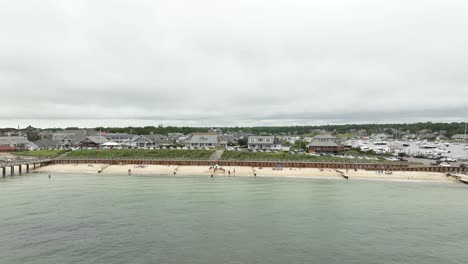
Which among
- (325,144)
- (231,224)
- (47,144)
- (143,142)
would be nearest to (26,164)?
(47,144)

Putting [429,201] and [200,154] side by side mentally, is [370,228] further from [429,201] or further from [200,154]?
[200,154]

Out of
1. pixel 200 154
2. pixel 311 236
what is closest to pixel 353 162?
pixel 200 154

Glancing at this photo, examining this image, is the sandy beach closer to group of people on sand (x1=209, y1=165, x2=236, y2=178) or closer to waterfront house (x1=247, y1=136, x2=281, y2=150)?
group of people on sand (x1=209, y1=165, x2=236, y2=178)

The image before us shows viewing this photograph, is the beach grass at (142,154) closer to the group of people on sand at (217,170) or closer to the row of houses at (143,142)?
the row of houses at (143,142)

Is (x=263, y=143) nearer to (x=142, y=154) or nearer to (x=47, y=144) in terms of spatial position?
(x=142, y=154)

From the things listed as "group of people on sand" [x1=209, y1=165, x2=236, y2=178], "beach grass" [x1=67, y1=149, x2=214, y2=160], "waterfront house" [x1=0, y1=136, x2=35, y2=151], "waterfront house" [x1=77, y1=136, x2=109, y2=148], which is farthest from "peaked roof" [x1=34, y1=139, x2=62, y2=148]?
"group of people on sand" [x1=209, y1=165, x2=236, y2=178]

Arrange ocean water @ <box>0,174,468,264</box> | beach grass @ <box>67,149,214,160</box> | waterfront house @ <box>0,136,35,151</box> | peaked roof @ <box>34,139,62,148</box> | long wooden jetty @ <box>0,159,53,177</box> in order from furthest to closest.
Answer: peaked roof @ <box>34,139,62,148</box> → waterfront house @ <box>0,136,35,151</box> → beach grass @ <box>67,149,214,160</box> → long wooden jetty @ <box>0,159,53,177</box> → ocean water @ <box>0,174,468,264</box>
